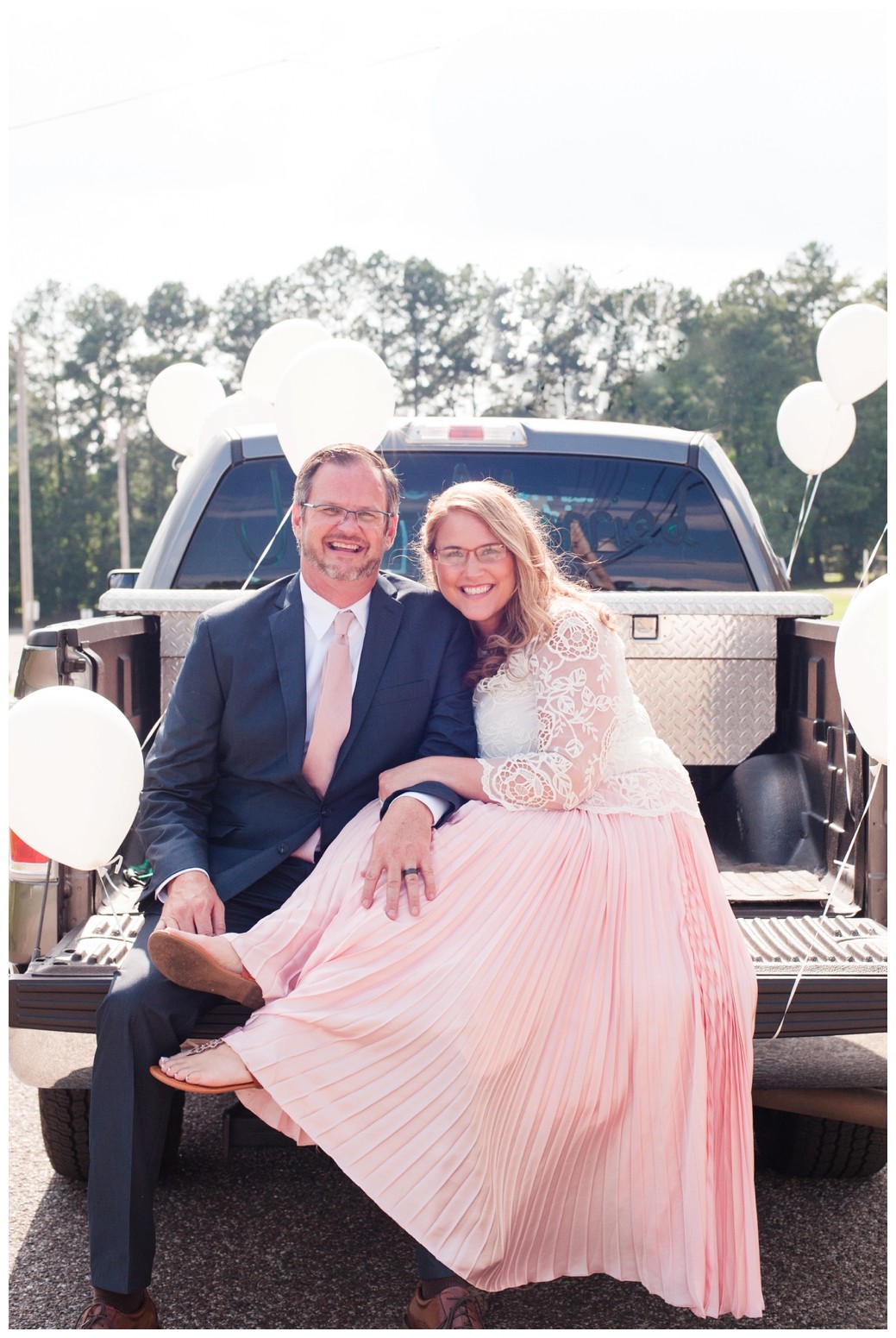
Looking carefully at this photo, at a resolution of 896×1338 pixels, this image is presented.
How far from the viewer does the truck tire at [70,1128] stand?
9.70 ft

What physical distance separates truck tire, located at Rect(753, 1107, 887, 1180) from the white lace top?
1030mm

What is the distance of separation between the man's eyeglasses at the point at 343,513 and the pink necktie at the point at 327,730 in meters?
0.33

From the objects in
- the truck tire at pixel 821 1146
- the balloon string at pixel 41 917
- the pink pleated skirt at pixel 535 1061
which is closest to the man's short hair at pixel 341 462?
the pink pleated skirt at pixel 535 1061

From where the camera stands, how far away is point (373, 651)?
9.41 ft

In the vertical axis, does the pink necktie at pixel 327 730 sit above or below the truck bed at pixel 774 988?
above

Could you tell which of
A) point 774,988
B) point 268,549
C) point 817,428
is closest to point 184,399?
point 268,549

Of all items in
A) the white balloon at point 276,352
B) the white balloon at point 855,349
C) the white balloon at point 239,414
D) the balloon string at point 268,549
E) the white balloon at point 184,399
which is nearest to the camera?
the balloon string at point 268,549

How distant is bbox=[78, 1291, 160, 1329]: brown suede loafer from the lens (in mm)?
2291

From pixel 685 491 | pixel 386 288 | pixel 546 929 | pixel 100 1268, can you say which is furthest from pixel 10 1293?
pixel 386 288

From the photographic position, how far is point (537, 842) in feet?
8.21

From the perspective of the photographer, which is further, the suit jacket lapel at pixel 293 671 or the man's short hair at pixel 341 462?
the man's short hair at pixel 341 462

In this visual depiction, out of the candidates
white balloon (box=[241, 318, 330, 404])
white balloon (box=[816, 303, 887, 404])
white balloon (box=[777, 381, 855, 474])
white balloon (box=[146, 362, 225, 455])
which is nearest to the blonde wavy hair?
white balloon (box=[816, 303, 887, 404])

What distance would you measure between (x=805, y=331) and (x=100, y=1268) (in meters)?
51.5

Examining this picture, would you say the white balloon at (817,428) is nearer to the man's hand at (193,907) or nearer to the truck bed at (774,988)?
the truck bed at (774,988)
